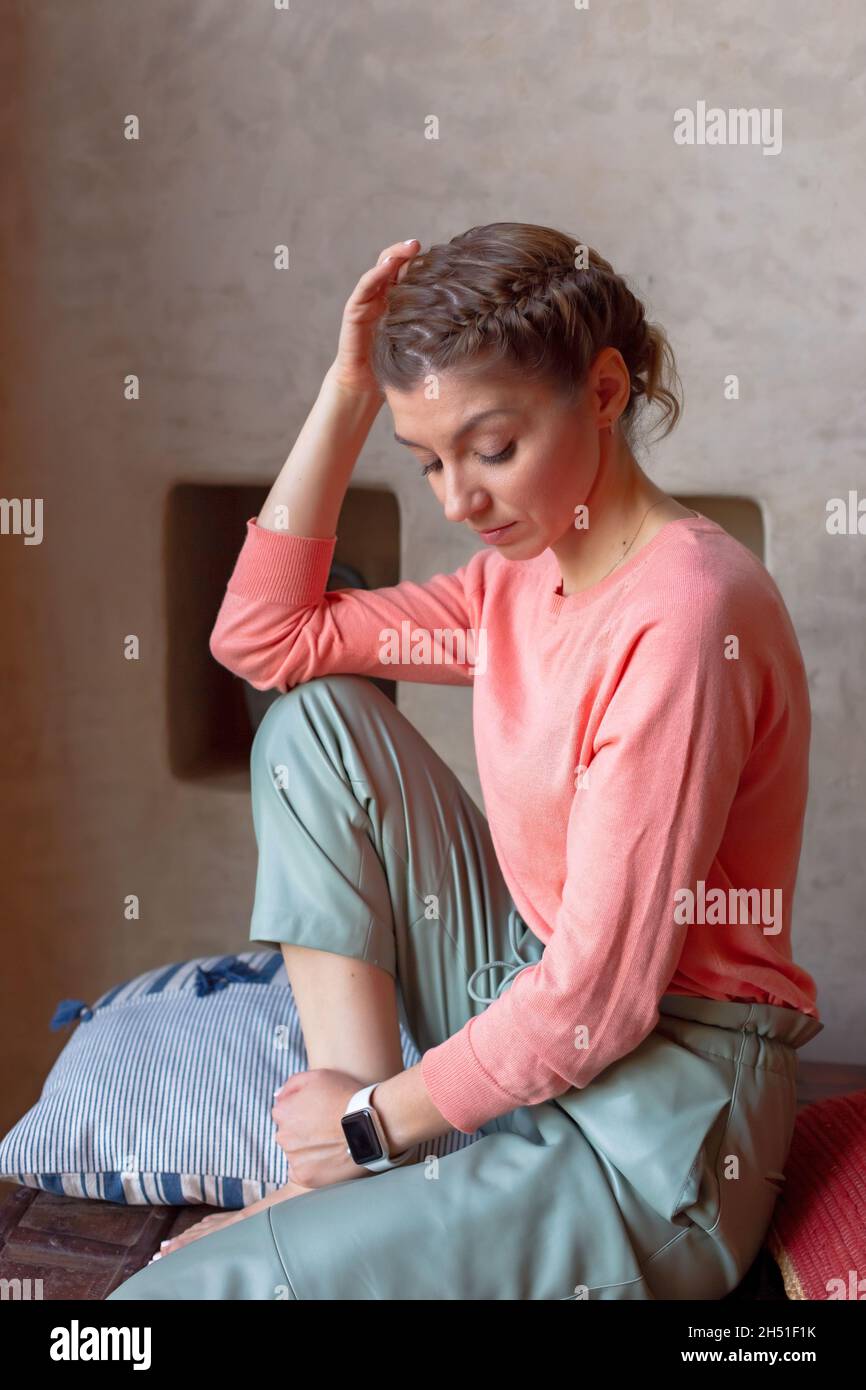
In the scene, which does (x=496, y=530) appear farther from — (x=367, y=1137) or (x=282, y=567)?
(x=367, y=1137)

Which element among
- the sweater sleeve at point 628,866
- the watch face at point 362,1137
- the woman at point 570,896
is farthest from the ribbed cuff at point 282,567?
the watch face at point 362,1137

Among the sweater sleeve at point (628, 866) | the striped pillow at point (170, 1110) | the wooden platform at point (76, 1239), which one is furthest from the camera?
the striped pillow at point (170, 1110)

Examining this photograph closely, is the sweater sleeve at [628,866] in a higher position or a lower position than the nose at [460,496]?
lower

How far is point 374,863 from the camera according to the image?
1.50 m

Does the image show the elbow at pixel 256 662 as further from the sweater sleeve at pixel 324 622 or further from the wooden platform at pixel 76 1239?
the wooden platform at pixel 76 1239

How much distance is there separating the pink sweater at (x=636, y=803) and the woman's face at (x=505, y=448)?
10 centimetres

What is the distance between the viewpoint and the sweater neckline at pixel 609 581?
1.29 m

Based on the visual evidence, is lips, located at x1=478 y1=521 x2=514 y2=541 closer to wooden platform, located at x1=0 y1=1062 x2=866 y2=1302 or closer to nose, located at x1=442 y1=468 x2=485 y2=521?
nose, located at x1=442 y1=468 x2=485 y2=521

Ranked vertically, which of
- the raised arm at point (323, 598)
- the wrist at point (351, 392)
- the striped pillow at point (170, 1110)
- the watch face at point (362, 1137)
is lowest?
the striped pillow at point (170, 1110)

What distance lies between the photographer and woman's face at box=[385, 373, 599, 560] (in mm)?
1238

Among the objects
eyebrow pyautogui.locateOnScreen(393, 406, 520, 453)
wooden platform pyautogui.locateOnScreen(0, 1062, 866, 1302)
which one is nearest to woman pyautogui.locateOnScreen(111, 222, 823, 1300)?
eyebrow pyautogui.locateOnScreen(393, 406, 520, 453)
